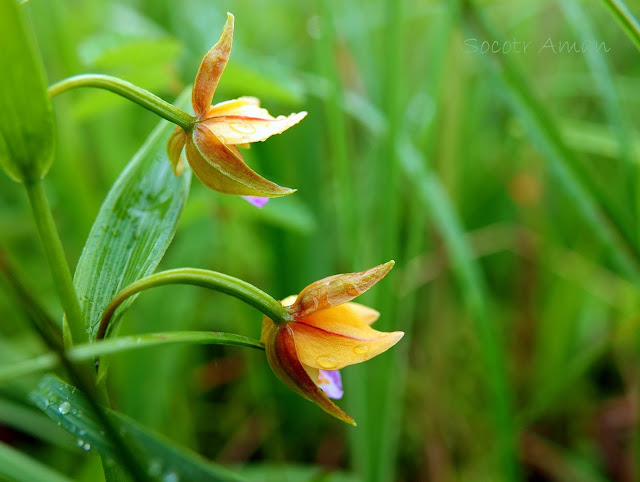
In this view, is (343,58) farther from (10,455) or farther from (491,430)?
(10,455)

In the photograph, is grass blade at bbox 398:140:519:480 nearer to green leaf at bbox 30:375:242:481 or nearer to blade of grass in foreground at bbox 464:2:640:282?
blade of grass in foreground at bbox 464:2:640:282

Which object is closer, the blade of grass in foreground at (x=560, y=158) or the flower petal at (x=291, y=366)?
the flower petal at (x=291, y=366)

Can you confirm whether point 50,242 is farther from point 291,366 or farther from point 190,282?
point 291,366

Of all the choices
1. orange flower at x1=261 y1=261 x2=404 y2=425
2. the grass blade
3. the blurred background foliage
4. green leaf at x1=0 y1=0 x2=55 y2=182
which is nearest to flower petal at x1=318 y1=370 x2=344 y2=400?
orange flower at x1=261 y1=261 x2=404 y2=425

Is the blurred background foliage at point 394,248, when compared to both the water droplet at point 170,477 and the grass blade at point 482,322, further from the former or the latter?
the water droplet at point 170,477

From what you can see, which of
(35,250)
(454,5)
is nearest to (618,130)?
(454,5)

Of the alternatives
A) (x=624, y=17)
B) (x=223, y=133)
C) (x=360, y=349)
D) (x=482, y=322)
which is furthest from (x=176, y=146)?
(x=482, y=322)

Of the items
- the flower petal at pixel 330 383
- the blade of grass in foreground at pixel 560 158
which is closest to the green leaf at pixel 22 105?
the flower petal at pixel 330 383

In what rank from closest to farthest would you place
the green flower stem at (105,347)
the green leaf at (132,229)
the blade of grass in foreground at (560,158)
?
1. the green flower stem at (105,347)
2. the green leaf at (132,229)
3. the blade of grass in foreground at (560,158)
